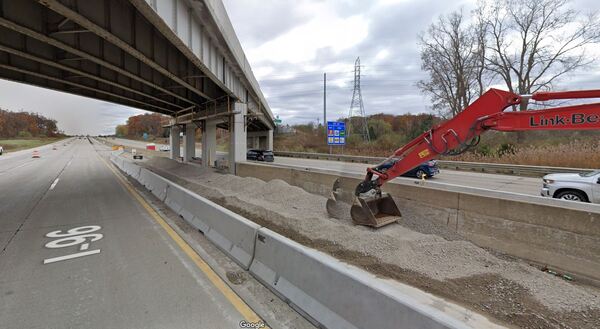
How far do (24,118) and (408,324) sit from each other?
182314mm

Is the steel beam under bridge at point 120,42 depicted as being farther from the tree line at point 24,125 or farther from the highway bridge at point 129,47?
the tree line at point 24,125

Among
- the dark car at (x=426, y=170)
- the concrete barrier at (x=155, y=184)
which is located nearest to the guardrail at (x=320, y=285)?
the concrete barrier at (x=155, y=184)

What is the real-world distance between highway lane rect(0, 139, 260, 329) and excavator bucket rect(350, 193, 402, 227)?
3.95m

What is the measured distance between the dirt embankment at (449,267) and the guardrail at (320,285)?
0.63 metres

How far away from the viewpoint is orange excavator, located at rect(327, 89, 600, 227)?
14.6 feet

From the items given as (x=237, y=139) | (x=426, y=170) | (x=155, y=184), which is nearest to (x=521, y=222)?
(x=155, y=184)

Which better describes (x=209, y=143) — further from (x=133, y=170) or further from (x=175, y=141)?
(x=175, y=141)

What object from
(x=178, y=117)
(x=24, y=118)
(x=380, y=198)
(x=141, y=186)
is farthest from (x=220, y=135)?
(x=24, y=118)

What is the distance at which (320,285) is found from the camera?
3.40 meters

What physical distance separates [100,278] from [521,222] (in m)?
7.30

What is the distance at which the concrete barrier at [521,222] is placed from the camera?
505cm

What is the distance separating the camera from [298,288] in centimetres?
373

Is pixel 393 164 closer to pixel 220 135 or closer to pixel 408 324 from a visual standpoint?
pixel 408 324

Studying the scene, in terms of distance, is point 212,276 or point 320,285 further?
point 212,276
